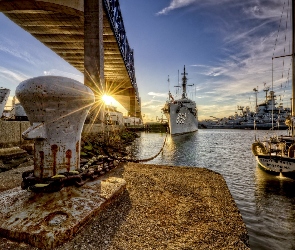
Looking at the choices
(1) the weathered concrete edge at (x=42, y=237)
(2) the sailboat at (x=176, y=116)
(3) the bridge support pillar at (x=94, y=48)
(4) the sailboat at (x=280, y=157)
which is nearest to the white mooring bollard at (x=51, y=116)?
(1) the weathered concrete edge at (x=42, y=237)

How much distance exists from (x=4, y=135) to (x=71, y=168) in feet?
16.7

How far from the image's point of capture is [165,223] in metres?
2.36

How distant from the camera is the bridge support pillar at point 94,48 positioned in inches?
474

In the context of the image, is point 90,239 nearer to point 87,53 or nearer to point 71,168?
point 71,168

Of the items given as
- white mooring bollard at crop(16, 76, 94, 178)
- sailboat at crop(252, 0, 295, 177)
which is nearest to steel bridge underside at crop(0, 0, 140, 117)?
white mooring bollard at crop(16, 76, 94, 178)

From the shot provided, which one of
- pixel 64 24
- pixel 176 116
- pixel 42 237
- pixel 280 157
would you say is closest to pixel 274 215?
pixel 280 157

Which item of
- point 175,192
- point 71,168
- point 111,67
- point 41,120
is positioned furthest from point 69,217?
point 111,67

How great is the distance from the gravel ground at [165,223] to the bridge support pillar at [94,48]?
9644mm

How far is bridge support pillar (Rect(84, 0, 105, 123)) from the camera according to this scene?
12.0 meters

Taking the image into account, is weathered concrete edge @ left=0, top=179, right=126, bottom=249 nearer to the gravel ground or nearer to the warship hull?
the gravel ground

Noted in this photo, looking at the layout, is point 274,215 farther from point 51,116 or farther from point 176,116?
point 176,116

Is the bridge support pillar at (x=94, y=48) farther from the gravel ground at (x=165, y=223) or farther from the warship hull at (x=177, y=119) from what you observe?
the warship hull at (x=177, y=119)

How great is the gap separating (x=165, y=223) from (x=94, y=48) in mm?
12176

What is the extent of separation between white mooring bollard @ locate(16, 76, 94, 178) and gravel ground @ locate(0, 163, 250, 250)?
0.90 meters
